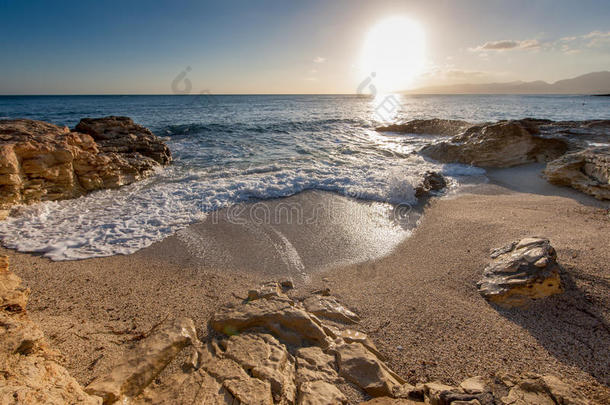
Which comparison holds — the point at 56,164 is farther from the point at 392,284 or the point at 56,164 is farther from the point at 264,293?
the point at 392,284

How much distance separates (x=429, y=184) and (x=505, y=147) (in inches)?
161

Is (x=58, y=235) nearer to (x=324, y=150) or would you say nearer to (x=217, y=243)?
(x=217, y=243)

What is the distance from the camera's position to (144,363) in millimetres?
1969

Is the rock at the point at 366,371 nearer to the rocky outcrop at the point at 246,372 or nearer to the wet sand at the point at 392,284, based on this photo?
the rocky outcrop at the point at 246,372

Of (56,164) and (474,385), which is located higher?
(56,164)

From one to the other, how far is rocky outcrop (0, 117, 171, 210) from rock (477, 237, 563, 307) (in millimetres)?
7883

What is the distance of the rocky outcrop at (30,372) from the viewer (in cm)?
133

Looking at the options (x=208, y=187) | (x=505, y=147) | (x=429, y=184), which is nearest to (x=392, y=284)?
(x=429, y=184)

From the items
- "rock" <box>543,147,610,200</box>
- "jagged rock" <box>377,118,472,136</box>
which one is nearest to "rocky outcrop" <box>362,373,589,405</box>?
"rock" <box>543,147,610,200</box>

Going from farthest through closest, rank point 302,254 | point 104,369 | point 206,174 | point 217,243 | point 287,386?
point 206,174 < point 217,243 < point 302,254 < point 104,369 < point 287,386

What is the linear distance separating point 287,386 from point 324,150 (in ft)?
34.8

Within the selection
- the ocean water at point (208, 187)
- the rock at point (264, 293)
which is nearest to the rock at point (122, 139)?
the ocean water at point (208, 187)

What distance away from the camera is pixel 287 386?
1856 millimetres

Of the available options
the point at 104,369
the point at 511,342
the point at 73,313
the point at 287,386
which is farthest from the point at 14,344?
the point at 511,342
